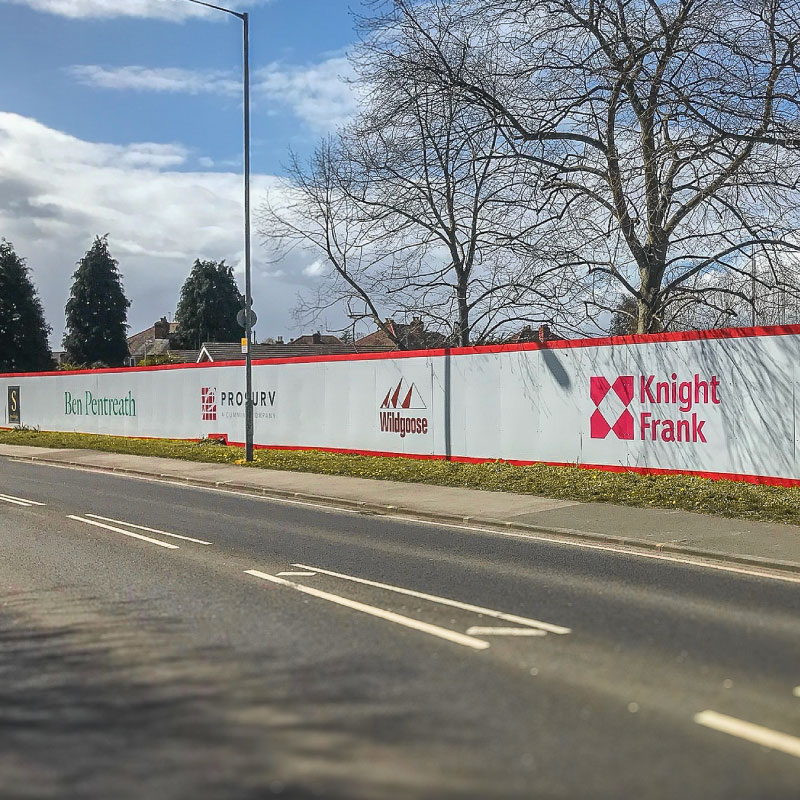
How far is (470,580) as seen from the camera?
8.85 meters

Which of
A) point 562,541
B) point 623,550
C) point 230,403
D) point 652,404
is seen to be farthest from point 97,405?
point 623,550

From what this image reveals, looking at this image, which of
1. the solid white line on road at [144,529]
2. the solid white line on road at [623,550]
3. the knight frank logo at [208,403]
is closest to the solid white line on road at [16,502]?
the solid white line on road at [144,529]

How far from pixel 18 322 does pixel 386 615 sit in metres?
68.9

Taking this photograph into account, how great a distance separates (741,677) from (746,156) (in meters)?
12.1

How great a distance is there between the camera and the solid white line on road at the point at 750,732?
14.8ft

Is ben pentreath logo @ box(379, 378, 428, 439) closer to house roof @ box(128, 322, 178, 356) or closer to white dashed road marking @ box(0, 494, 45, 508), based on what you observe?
white dashed road marking @ box(0, 494, 45, 508)

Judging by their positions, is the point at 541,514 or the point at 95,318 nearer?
the point at 541,514

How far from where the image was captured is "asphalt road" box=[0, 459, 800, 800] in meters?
4.25

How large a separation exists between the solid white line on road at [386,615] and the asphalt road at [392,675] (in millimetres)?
32

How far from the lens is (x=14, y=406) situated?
4041 cm

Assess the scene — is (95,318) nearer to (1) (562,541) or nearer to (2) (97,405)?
(2) (97,405)

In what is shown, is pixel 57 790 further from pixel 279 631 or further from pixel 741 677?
pixel 741 677

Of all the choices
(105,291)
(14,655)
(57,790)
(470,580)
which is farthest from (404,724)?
(105,291)

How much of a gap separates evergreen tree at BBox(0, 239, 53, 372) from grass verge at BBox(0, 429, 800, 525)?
4892cm
